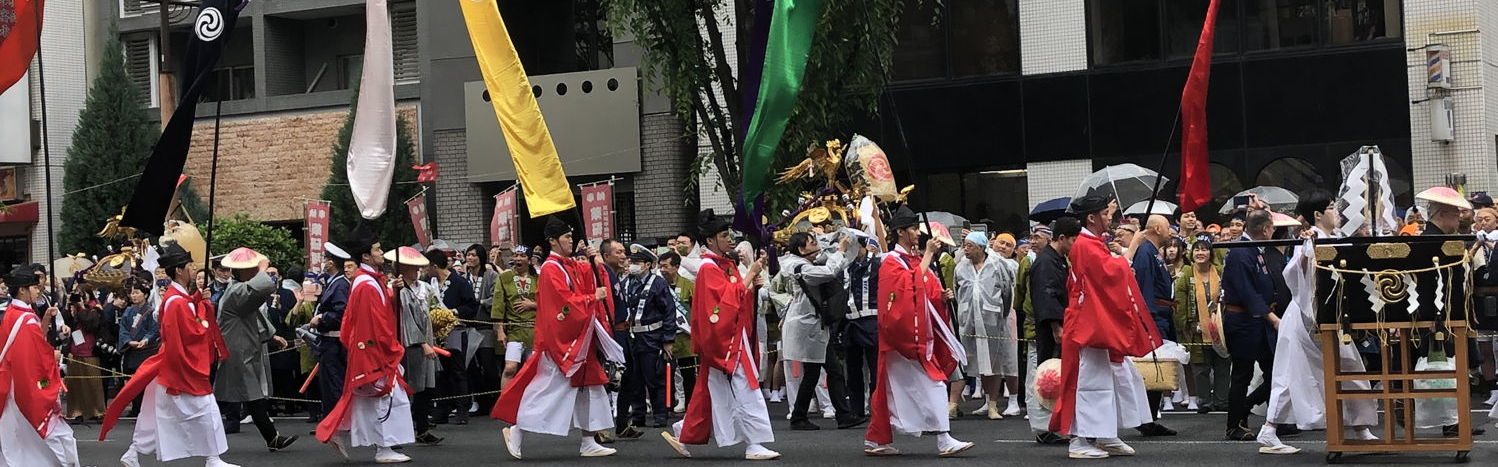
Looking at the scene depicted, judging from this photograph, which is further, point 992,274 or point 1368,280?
point 992,274

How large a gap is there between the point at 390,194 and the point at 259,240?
254cm

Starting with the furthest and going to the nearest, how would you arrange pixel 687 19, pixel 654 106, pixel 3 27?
1. pixel 654 106
2. pixel 687 19
3. pixel 3 27

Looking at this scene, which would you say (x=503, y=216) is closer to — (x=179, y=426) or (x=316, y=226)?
(x=316, y=226)

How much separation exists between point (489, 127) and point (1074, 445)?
784 inches

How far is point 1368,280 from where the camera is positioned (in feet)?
35.1

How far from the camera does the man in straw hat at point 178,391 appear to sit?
497 inches

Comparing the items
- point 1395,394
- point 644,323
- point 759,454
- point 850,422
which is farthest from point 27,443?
point 1395,394

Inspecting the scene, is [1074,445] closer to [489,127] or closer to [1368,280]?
[1368,280]

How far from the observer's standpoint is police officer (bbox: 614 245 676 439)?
15508mm

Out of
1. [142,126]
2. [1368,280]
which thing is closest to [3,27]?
[1368,280]

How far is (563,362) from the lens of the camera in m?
13.1

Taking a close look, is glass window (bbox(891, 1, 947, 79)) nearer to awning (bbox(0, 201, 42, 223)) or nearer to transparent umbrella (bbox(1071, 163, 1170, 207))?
transparent umbrella (bbox(1071, 163, 1170, 207))

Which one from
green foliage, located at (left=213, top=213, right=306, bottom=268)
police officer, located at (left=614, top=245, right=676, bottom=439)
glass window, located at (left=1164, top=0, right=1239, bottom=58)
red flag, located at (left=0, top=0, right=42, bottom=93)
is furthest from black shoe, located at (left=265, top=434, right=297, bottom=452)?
green foliage, located at (left=213, top=213, right=306, bottom=268)

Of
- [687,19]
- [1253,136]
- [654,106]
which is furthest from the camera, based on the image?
[654,106]
